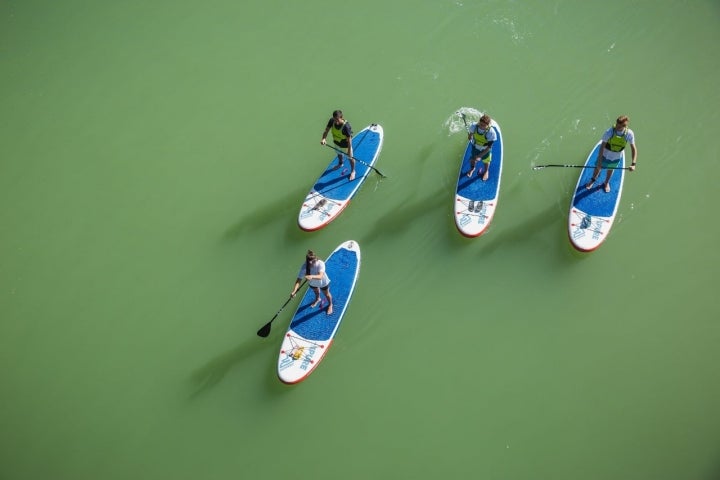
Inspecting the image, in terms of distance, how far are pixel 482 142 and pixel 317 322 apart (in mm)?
3178

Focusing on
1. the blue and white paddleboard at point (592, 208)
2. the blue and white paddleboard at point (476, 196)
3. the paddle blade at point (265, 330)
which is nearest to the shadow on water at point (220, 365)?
the paddle blade at point (265, 330)

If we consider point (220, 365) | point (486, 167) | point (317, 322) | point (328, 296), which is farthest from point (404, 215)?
point (220, 365)

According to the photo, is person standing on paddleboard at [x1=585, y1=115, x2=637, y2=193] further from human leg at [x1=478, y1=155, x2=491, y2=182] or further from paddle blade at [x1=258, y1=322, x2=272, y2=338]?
paddle blade at [x1=258, y1=322, x2=272, y2=338]

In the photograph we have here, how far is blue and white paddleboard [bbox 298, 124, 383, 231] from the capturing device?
8523mm

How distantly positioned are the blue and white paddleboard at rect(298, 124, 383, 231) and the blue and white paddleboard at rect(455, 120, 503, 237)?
4.22 ft

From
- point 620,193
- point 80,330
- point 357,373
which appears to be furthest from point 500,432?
point 80,330

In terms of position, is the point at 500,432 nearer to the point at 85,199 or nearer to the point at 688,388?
the point at 688,388

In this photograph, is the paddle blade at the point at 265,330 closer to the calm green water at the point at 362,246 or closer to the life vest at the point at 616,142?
the calm green water at the point at 362,246

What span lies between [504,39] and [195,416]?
715 centimetres

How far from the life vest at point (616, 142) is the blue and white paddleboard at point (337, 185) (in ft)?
10.1

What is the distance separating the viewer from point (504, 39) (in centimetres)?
984

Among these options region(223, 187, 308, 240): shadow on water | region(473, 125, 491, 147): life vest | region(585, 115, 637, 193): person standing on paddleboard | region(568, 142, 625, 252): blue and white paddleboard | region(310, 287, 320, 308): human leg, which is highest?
region(223, 187, 308, 240): shadow on water

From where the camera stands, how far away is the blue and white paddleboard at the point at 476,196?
8.34 meters

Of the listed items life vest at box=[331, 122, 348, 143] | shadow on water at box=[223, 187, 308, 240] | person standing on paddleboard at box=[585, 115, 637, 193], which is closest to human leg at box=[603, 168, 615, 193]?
person standing on paddleboard at box=[585, 115, 637, 193]
